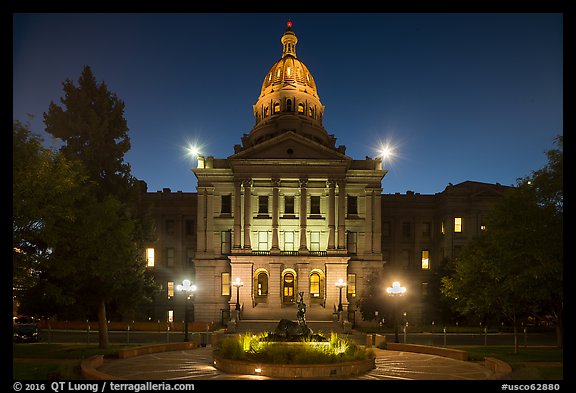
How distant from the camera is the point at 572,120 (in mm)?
17359

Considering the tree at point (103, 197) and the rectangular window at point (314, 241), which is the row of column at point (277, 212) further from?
the tree at point (103, 197)

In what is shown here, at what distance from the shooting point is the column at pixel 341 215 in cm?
6388

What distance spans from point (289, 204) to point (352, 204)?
7810 millimetres

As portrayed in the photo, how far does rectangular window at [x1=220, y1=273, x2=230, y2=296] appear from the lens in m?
65.1

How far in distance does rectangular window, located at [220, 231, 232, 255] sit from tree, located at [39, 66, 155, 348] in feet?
85.0

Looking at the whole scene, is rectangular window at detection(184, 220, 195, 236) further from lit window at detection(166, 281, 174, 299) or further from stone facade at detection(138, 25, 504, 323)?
lit window at detection(166, 281, 174, 299)

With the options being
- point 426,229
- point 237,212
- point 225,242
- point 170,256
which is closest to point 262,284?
point 225,242

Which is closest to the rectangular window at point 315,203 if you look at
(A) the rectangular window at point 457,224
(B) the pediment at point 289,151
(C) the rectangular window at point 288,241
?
(C) the rectangular window at point 288,241

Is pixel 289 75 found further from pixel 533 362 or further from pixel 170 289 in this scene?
pixel 533 362

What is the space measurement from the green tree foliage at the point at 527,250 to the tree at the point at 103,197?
819 inches

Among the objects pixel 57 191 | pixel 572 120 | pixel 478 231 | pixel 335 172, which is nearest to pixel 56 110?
pixel 57 191
